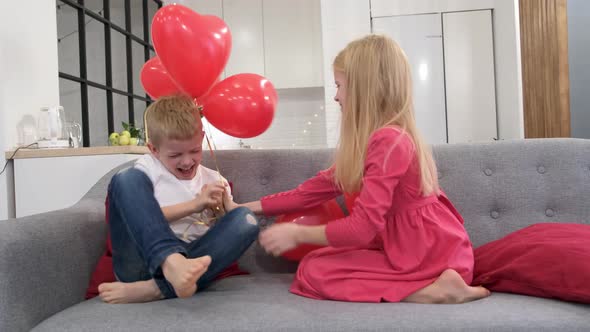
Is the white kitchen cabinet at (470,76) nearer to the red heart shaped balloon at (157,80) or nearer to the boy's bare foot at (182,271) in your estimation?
the red heart shaped balloon at (157,80)

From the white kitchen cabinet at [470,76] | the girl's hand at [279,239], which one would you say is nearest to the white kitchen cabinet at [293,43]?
the white kitchen cabinet at [470,76]

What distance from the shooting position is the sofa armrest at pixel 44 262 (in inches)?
46.6

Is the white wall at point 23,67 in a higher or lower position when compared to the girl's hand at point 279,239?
higher

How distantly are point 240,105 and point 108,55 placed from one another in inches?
139

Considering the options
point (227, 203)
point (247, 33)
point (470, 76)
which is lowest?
point (227, 203)

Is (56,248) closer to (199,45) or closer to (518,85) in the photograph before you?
(199,45)

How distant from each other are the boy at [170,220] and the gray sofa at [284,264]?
0.24ft

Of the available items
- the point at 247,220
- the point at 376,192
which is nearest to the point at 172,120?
the point at 247,220

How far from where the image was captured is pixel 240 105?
154 centimetres

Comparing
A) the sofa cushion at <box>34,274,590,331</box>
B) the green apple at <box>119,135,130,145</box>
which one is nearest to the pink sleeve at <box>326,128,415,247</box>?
the sofa cushion at <box>34,274,590,331</box>

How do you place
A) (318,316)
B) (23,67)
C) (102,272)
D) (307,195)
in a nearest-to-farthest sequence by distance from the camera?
1. (318,316)
2. (102,272)
3. (307,195)
4. (23,67)

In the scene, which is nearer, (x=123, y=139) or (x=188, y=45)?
(x=188, y=45)

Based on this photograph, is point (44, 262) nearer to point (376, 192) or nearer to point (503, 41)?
point (376, 192)

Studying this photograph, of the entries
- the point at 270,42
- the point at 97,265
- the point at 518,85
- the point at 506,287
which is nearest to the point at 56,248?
the point at 97,265
